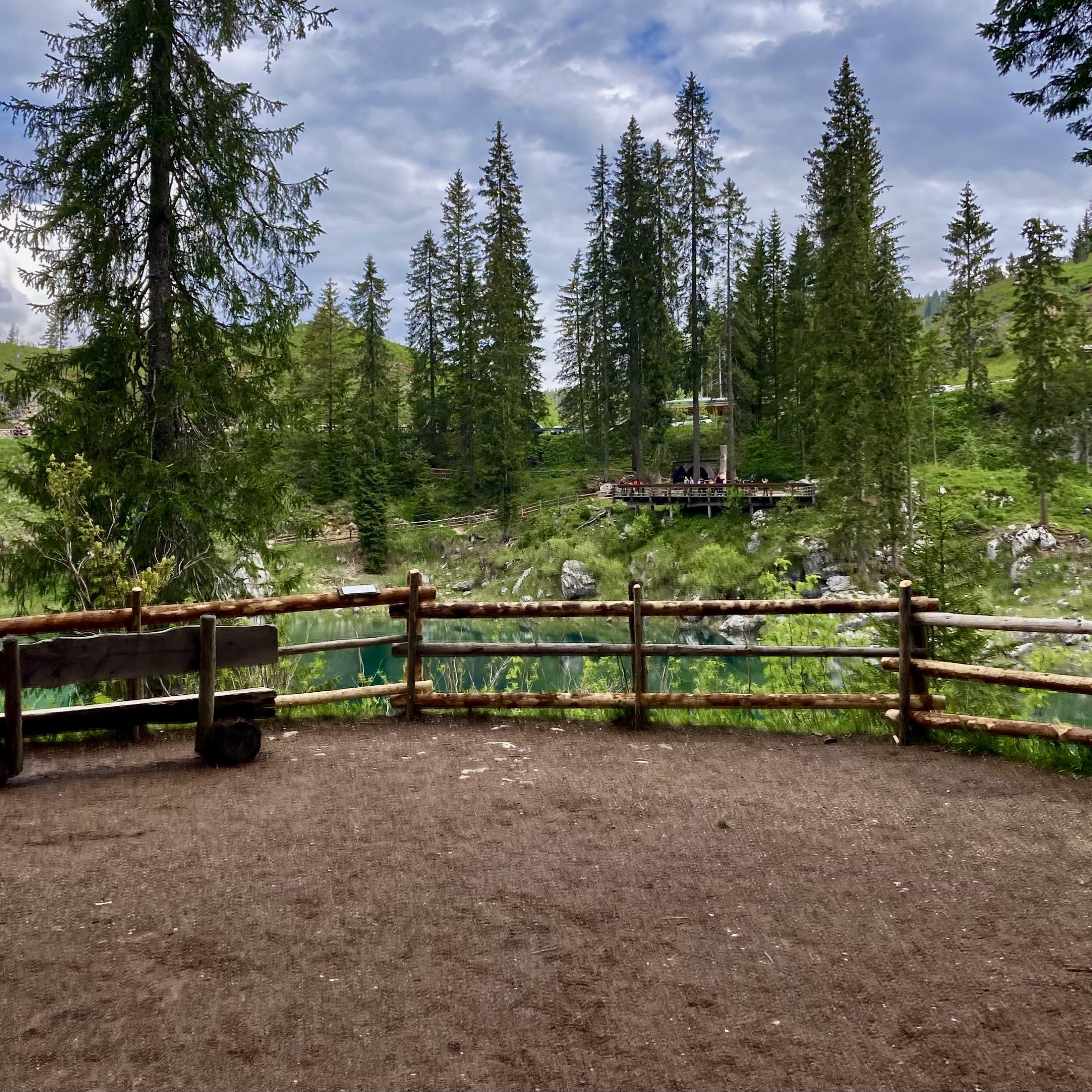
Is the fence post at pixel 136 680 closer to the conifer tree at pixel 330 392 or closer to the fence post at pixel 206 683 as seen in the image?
the fence post at pixel 206 683

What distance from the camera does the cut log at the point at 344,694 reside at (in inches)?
360

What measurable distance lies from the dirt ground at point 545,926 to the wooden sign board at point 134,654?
89 centimetres

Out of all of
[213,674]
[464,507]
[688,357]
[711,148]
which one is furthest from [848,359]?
[213,674]

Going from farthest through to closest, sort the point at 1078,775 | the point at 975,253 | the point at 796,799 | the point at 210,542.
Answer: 1. the point at 975,253
2. the point at 210,542
3. the point at 1078,775
4. the point at 796,799

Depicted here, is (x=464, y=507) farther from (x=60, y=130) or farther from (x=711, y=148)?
(x=60, y=130)

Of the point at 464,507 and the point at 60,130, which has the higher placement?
the point at 60,130

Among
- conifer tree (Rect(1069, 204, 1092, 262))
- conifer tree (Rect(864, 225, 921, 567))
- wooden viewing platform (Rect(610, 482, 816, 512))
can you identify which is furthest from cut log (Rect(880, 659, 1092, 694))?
conifer tree (Rect(1069, 204, 1092, 262))

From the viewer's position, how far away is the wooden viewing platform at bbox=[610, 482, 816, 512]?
40.5 metres

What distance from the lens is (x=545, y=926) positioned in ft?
14.8

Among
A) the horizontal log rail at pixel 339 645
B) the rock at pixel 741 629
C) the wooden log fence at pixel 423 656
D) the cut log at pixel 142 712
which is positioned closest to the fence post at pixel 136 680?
the wooden log fence at pixel 423 656

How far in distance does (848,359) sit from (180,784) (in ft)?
105

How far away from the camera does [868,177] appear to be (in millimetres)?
34500

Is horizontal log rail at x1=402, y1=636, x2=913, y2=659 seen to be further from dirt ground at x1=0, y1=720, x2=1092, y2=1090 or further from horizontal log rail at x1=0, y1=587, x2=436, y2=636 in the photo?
dirt ground at x1=0, y1=720, x2=1092, y2=1090

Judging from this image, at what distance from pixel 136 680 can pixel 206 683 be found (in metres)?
1.38
